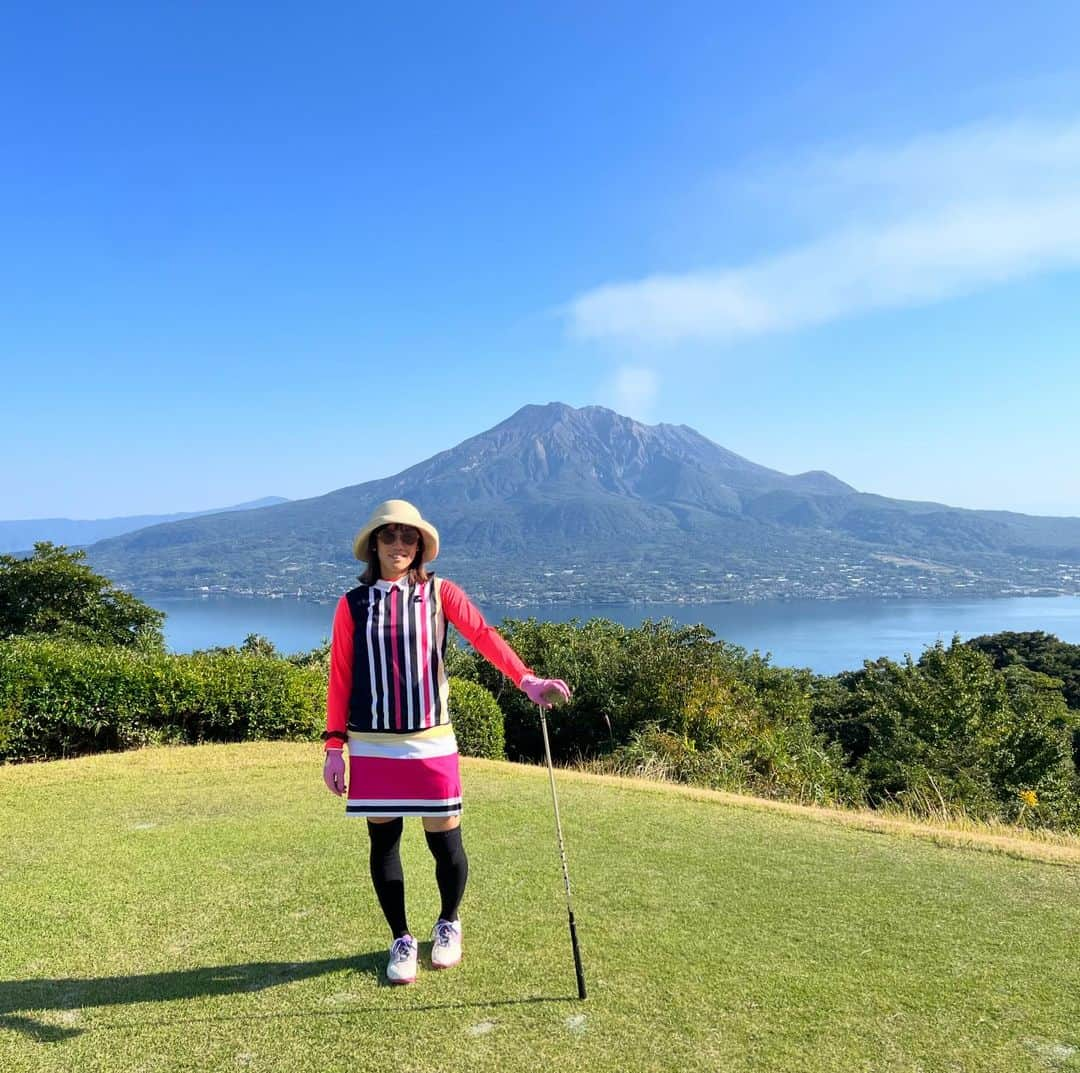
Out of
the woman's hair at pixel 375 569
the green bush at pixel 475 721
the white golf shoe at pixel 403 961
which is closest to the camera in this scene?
the white golf shoe at pixel 403 961

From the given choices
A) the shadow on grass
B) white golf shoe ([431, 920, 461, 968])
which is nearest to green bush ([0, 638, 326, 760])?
the shadow on grass

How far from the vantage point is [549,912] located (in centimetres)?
384

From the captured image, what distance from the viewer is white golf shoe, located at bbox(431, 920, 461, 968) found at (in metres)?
3.24

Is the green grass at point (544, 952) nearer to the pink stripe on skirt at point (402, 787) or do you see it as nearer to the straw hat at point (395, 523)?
the pink stripe on skirt at point (402, 787)

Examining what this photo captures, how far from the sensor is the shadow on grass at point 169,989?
9.37ft

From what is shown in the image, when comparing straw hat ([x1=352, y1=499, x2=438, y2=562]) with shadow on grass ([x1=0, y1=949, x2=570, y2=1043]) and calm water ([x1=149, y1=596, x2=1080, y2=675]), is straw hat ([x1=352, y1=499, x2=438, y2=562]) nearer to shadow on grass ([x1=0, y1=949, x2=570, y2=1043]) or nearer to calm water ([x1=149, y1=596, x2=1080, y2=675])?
shadow on grass ([x1=0, y1=949, x2=570, y2=1043])

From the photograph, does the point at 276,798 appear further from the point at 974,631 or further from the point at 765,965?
the point at 974,631

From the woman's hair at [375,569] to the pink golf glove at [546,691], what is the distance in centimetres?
65

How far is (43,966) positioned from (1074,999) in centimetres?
425

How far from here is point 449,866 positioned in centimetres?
332

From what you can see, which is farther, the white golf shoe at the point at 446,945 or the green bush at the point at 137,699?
the green bush at the point at 137,699

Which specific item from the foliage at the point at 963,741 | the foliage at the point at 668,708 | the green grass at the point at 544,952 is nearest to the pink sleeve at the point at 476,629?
the green grass at the point at 544,952

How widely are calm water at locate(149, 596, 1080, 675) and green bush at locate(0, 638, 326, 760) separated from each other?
8102 centimetres

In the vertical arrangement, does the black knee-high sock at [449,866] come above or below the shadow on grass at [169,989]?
above
